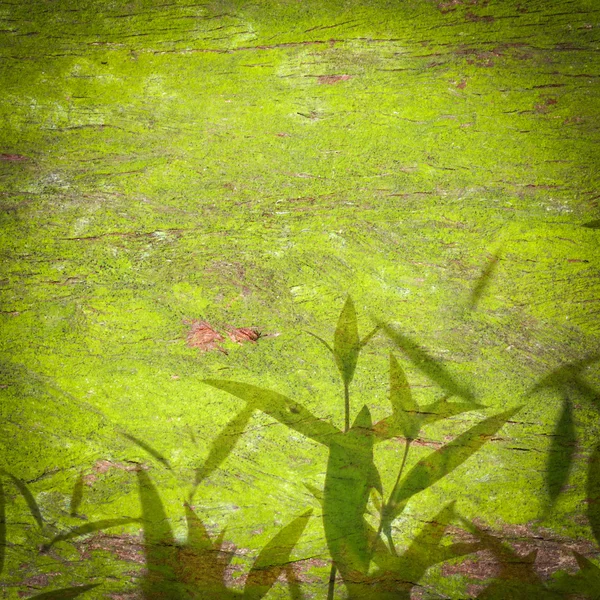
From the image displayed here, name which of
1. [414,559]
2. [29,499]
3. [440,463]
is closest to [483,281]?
[440,463]

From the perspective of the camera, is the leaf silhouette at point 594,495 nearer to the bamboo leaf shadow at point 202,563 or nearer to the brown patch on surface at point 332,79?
the bamboo leaf shadow at point 202,563

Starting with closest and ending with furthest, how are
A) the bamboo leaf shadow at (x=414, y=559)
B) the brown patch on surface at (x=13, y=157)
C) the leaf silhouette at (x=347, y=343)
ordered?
the bamboo leaf shadow at (x=414, y=559), the leaf silhouette at (x=347, y=343), the brown patch on surface at (x=13, y=157)

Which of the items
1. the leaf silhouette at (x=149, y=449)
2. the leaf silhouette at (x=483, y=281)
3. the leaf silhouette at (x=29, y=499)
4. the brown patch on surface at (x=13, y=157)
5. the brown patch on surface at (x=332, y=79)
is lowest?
the leaf silhouette at (x=29, y=499)

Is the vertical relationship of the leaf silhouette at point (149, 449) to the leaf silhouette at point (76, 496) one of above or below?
above

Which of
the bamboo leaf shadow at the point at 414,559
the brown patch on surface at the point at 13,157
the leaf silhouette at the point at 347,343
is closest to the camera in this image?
the bamboo leaf shadow at the point at 414,559

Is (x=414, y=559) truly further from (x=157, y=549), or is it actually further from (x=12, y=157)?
(x=12, y=157)

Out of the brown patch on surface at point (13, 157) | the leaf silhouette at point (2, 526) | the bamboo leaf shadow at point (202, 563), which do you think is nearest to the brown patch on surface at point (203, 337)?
the bamboo leaf shadow at point (202, 563)

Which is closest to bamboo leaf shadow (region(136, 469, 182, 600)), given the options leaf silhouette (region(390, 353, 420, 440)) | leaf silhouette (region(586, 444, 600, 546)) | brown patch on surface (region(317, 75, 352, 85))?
leaf silhouette (region(390, 353, 420, 440))
